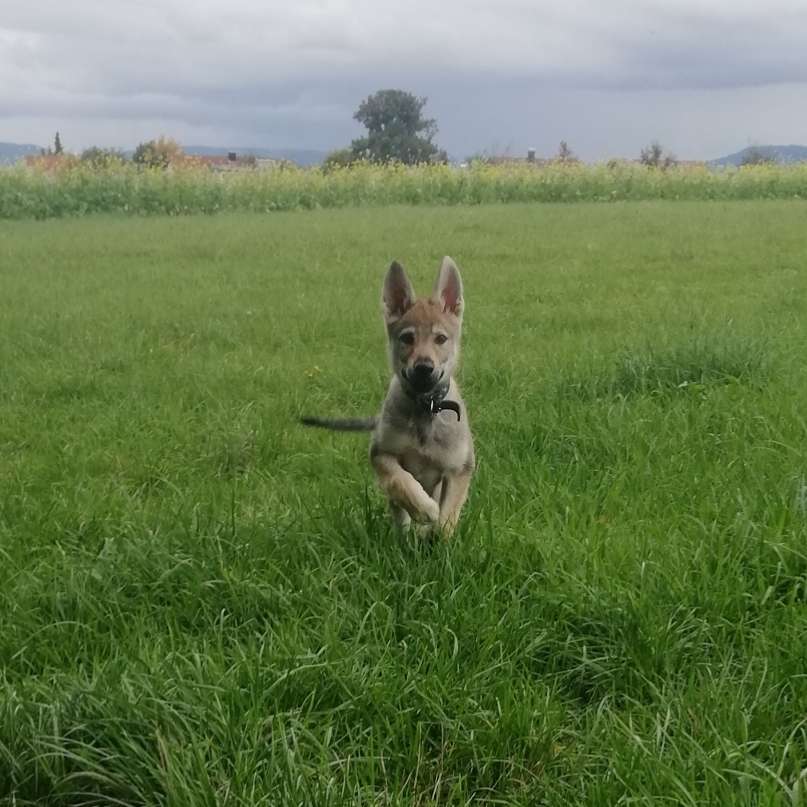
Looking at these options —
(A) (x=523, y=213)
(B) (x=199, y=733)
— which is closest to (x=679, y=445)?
A: (B) (x=199, y=733)

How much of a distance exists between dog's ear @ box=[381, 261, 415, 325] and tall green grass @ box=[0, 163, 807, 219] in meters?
22.8

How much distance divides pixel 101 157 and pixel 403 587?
93.4 feet

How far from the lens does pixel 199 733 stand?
88.7 inches

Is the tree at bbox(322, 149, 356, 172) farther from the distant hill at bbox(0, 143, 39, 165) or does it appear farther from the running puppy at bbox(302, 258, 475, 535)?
the running puppy at bbox(302, 258, 475, 535)

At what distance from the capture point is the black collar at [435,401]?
3.35 meters

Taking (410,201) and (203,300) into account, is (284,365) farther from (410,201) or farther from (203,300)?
(410,201)

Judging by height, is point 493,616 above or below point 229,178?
below

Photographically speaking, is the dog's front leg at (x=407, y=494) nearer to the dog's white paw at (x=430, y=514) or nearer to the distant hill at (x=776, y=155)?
the dog's white paw at (x=430, y=514)

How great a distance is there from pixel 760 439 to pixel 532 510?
1.48m

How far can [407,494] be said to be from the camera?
10.4 ft

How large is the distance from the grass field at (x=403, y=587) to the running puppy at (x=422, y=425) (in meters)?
0.17

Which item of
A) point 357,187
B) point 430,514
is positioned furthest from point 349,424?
point 357,187

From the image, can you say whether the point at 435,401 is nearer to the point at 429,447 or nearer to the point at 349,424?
the point at 429,447

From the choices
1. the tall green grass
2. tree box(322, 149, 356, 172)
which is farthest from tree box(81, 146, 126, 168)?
tree box(322, 149, 356, 172)
